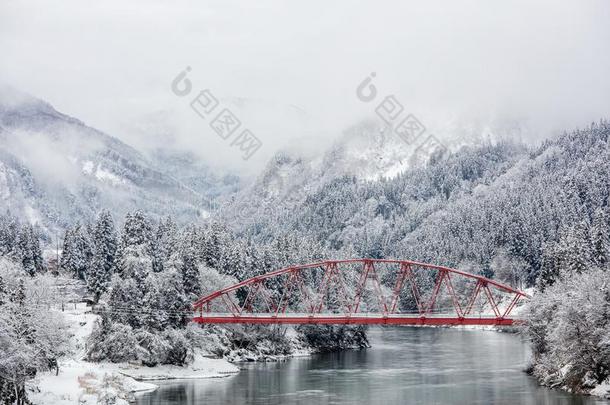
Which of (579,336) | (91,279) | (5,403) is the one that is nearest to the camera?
(5,403)

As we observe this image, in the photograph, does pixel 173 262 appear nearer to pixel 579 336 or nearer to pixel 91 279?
pixel 91 279

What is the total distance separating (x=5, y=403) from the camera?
176 ft

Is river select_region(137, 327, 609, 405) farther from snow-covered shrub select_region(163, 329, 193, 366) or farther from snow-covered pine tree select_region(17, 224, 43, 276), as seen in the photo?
snow-covered pine tree select_region(17, 224, 43, 276)

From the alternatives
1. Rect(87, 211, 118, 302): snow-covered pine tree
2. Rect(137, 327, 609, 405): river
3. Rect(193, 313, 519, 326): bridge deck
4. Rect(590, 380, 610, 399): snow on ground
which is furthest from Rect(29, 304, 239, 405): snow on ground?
Rect(590, 380, 610, 399): snow on ground

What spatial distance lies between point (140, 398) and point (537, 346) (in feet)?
133

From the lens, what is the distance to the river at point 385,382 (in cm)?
6775

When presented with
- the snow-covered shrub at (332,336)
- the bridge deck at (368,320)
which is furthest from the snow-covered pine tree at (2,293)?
the snow-covered shrub at (332,336)

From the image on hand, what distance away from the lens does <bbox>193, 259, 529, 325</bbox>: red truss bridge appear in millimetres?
80250

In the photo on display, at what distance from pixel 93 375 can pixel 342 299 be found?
211 ft

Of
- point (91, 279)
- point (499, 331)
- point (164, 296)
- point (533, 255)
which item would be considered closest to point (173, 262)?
point (164, 296)

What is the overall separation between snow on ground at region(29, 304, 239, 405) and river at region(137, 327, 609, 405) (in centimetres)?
240

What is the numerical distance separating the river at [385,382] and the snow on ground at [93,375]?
2403 mm

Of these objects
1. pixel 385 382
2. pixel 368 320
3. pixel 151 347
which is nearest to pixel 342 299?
pixel 385 382

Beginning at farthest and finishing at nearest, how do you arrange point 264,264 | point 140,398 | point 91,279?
point 264,264
point 91,279
point 140,398
